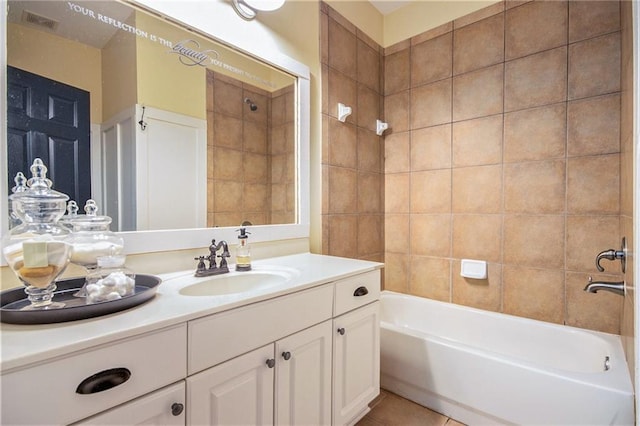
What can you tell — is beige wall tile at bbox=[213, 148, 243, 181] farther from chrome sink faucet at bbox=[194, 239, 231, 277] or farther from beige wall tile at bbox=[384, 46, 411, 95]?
beige wall tile at bbox=[384, 46, 411, 95]

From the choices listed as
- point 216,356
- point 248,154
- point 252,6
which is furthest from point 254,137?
point 216,356

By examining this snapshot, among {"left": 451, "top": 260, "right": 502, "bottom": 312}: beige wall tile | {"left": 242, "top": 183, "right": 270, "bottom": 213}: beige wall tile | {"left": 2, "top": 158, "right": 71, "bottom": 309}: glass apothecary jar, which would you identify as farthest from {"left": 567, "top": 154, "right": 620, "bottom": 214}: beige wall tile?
{"left": 2, "top": 158, "right": 71, "bottom": 309}: glass apothecary jar

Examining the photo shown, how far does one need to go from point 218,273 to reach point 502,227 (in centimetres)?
172

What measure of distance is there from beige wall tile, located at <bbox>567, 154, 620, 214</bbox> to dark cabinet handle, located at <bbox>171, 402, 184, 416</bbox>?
2063 mm

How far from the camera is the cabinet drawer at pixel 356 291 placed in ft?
4.23

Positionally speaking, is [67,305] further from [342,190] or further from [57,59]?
[342,190]

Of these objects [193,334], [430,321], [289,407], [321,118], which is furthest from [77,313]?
[430,321]

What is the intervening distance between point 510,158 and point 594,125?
41cm

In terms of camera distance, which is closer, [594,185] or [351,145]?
[594,185]

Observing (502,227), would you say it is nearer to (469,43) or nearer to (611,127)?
(611,127)

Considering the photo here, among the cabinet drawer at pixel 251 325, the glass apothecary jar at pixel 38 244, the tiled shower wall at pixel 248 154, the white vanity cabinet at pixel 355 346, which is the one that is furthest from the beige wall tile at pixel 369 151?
the glass apothecary jar at pixel 38 244

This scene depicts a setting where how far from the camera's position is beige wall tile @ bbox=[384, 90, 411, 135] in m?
2.35

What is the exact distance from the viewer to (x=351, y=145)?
7.03 feet

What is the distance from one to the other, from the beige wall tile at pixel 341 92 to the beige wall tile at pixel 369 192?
42 centimetres
